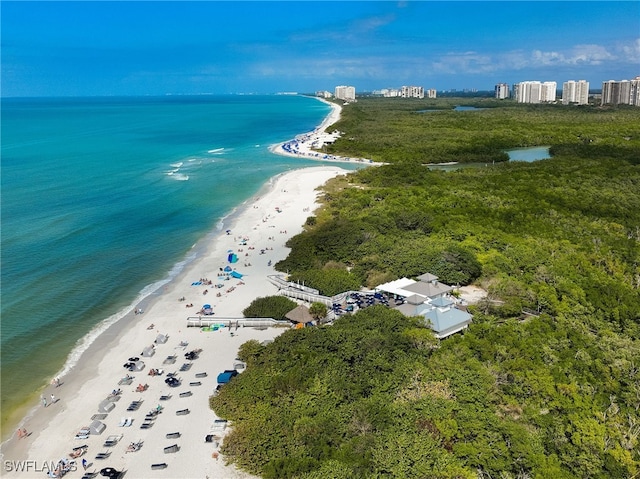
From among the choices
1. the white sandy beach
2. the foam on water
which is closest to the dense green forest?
the white sandy beach

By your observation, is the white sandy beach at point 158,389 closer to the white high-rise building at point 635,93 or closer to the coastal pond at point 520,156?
the coastal pond at point 520,156

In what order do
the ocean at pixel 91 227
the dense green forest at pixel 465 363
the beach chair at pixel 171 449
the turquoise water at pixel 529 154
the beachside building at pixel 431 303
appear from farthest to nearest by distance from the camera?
the turquoise water at pixel 529 154
the ocean at pixel 91 227
the beachside building at pixel 431 303
the beach chair at pixel 171 449
the dense green forest at pixel 465 363

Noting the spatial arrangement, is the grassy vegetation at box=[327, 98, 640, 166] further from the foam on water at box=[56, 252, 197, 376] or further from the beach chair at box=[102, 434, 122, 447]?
the beach chair at box=[102, 434, 122, 447]

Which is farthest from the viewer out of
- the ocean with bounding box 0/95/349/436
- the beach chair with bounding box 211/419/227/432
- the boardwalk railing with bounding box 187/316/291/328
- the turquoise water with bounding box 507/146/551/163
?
the turquoise water with bounding box 507/146/551/163

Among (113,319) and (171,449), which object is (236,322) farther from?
(171,449)

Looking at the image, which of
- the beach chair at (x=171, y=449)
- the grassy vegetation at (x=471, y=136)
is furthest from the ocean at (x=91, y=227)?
the grassy vegetation at (x=471, y=136)

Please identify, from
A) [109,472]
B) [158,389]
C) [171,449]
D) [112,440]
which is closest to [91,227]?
[158,389]

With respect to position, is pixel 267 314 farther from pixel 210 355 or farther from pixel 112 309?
pixel 112 309
